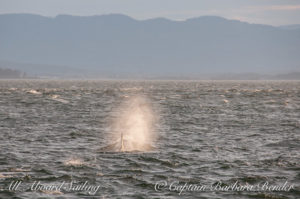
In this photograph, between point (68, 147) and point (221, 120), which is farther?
point (221, 120)

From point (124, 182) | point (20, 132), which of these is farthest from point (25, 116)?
point (124, 182)

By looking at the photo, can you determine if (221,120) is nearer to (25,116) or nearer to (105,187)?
(25,116)

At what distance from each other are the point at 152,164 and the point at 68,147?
5.99m

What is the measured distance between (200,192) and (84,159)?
6.85 m

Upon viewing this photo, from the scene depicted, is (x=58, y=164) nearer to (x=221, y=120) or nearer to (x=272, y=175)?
(x=272, y=175)

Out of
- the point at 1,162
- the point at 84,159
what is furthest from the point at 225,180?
the point at 1,162

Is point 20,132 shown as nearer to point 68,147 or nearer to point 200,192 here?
point 68,147

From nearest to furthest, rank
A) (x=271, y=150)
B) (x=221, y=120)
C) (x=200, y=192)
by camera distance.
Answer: (x=200, y=192) → (x=271, y=150) → (x=221, y=120)

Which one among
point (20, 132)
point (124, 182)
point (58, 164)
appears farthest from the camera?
point (20, 132)

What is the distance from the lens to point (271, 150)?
2545 cm

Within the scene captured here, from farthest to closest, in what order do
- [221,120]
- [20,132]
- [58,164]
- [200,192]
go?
[221,120] → [20,132] → [58,164] → [200,192]

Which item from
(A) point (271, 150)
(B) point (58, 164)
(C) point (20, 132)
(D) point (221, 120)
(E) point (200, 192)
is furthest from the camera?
(D) point (221, 120)

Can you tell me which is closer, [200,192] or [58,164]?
[200,192]

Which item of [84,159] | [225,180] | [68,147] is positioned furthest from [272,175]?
[68,147]
